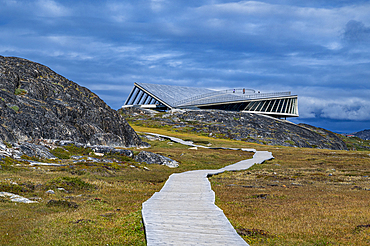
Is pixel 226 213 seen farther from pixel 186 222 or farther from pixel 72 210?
pixel 72 210

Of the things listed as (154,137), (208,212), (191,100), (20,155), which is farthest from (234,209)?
(191,100)

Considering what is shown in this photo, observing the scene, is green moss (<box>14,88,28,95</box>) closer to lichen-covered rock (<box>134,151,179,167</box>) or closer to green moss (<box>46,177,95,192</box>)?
lichen-covered rock (<box>134,151,179,167</box>)

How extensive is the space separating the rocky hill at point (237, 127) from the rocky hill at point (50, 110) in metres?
59.4

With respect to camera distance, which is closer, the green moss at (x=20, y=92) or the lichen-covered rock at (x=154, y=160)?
the lichen-covered rock at (x=154, y=160)

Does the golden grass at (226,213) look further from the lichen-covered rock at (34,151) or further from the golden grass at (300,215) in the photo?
the lichen-covered rock at (34,151)

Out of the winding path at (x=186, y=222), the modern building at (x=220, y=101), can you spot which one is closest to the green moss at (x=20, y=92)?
the winding path at (x=186, y=222)

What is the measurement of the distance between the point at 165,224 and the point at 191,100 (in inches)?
6609

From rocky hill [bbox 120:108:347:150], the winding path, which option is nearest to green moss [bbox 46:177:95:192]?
the winding path

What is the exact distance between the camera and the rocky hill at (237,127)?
127812 mm

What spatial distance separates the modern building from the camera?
175375 millimetres

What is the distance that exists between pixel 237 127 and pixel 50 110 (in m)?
89.3

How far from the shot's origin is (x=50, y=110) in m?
60.5

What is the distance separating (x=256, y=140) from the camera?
12312 cm

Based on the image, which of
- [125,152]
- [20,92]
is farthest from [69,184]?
[20,92]
